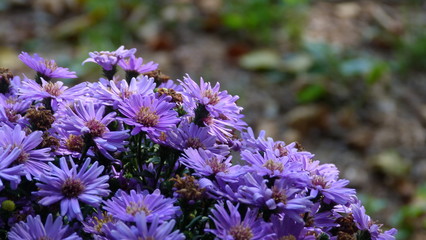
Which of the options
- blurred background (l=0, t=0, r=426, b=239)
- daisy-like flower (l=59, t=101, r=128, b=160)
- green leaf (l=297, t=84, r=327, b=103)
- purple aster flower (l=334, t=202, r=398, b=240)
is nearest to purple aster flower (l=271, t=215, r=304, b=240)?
purple aster flower (l=334, t=202, r=398, b=240)

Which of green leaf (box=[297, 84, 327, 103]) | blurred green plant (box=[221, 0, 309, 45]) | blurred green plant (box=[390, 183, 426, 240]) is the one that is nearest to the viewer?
blurred green plant (box=[390, 183, 426, 240])

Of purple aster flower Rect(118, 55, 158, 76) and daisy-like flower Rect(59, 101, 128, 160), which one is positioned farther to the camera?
purple aster flower Rect(118, 55, 158, 76)

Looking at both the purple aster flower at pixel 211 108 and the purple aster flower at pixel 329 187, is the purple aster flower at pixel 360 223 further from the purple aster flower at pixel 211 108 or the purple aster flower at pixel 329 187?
the purple aster flower at pixel 211 108

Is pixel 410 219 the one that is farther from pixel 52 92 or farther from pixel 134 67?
pixel 52 92

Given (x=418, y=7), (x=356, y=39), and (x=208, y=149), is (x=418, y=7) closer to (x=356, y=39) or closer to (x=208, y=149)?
(x=356, y=39)

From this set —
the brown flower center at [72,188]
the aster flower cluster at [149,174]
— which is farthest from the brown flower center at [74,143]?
the brown flower center at [72,188]

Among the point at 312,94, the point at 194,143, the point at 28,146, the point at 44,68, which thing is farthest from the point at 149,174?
the point at 312,94

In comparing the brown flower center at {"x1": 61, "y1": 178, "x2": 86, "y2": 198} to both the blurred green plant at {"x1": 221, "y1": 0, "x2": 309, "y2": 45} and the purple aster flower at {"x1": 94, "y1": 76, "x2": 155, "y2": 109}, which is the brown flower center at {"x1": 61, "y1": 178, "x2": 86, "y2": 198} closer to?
the purple aster flower at {"x1": 94, "y1": 76, "x2": 155, "y2": 109}
